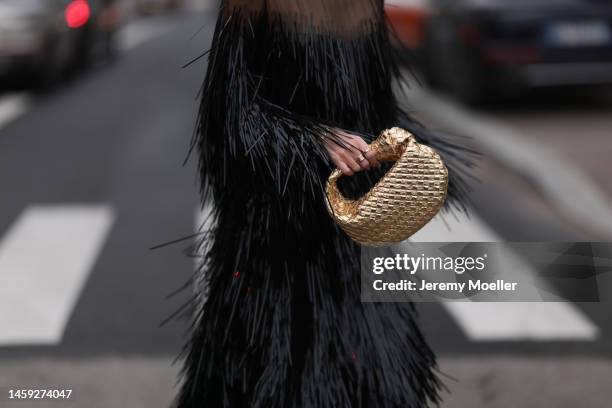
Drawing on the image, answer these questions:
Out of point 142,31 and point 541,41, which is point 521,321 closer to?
point 541,41

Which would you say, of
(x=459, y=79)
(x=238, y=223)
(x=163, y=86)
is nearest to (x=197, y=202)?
(x=459, y=79)

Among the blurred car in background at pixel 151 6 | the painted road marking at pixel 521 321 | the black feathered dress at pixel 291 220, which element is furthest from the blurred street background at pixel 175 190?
the blurred car in background at pixel 151 6

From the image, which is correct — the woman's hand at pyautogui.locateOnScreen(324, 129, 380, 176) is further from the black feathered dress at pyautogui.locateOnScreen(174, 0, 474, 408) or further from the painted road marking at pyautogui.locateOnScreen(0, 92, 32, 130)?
the painted road marking at pyautogui.locateOnScreen(0, 92, 32, 130)

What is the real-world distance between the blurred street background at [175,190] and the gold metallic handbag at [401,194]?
515 millimetres

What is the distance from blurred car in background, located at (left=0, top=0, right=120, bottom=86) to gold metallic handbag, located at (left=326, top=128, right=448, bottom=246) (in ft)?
32.9

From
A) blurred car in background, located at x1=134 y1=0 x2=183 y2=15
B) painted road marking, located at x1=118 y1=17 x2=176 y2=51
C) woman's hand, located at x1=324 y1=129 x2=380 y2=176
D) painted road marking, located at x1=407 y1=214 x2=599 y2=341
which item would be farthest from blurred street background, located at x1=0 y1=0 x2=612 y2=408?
blurred car in background, located at x1=134 y1=0 x2=183 y2=15

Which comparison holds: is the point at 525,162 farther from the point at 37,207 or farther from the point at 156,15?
the point at 156,15

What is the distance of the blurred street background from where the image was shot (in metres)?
4.15

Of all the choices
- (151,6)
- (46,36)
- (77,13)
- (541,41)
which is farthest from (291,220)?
(151,6)

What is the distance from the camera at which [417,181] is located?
2.20m

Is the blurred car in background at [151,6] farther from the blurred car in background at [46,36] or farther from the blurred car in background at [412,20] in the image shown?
the blurred car in background at [412,20]

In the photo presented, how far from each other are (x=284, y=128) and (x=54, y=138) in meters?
7.86

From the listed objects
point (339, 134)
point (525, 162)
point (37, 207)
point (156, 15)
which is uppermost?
point (339, 134)

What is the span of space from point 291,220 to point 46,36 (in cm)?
1037
